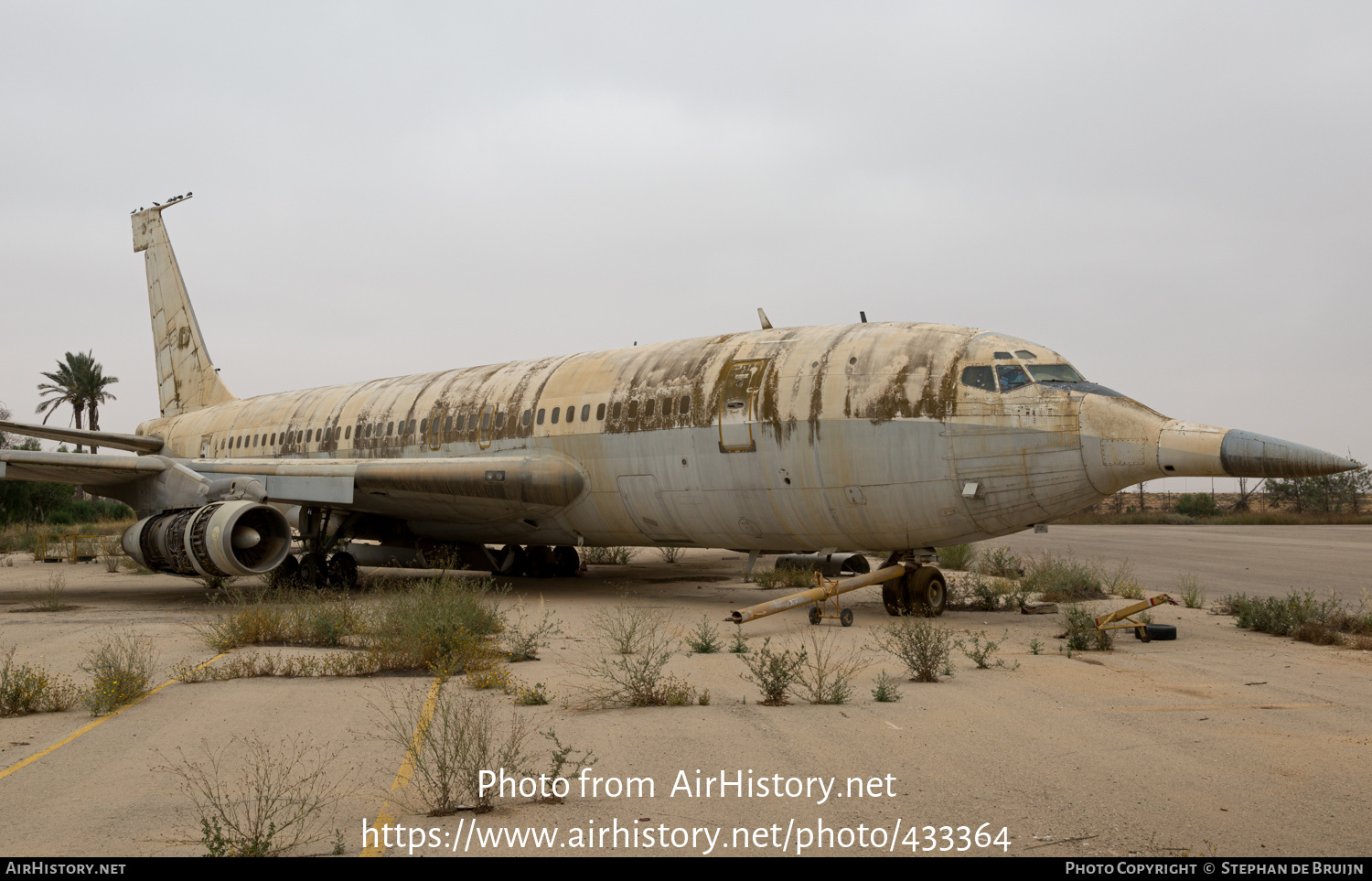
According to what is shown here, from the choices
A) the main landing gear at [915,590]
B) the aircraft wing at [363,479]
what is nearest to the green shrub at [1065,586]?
the main landing gear at [915,590]

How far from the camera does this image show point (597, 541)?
698 inches

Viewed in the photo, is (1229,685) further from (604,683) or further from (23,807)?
(23,807)

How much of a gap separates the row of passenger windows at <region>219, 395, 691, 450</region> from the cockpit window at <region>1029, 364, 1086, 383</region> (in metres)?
5.55

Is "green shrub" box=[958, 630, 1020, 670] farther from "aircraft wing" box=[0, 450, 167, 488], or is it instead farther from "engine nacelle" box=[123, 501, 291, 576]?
"aircraft wing" box=[0, 450, 167, 488]

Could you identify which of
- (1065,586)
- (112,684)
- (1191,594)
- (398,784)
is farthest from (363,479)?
(1191,594)

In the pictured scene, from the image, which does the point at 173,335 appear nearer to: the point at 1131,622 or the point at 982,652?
the point at 982,652

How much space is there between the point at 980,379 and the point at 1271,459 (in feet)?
12.1

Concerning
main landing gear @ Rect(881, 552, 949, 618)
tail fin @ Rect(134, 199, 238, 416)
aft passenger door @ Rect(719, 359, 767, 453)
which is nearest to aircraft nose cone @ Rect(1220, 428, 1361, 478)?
main landing gear @ Rect(881, 552, 949, 618)

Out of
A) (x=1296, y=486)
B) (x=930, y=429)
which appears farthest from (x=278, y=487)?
(x=1296, y=486)

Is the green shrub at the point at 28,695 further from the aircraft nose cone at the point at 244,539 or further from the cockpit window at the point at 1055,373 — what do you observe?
the cockpit window at the point at 1055,373

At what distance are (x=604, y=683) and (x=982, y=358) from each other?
7636 mm

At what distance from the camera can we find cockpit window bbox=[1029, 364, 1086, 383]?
12.5m

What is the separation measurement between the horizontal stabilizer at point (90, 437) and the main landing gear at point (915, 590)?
642 inches

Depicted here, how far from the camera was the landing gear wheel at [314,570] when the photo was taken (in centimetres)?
1891
